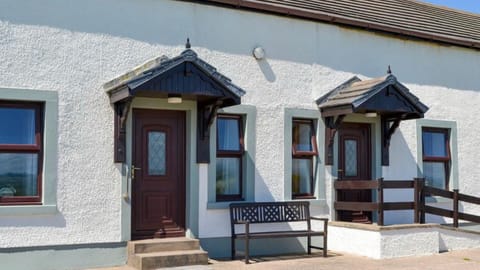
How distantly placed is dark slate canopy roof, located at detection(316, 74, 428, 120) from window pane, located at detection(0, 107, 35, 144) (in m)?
5.55

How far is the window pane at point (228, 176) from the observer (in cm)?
1073

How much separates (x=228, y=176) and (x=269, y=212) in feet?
3.27

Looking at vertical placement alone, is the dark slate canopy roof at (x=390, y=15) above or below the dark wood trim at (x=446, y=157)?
above

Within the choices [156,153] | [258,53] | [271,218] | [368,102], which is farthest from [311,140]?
[156,153]

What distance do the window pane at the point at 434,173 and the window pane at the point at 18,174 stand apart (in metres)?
8.58

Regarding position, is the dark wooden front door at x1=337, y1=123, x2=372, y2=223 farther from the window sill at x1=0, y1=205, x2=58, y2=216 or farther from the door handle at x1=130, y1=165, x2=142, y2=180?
the window sill at x1=0, y1=205, x2=58, y2=216

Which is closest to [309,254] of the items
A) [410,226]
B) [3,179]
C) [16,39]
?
[410,226]

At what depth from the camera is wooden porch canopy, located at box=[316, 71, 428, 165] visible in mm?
11117

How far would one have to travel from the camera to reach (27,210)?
8.78 m

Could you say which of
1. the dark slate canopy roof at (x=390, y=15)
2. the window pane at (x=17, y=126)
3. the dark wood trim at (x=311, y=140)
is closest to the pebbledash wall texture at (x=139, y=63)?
the dark wood trim at (x=311, y=140)

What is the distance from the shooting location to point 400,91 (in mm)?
11445

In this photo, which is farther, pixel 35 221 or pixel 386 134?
pixel 386 134

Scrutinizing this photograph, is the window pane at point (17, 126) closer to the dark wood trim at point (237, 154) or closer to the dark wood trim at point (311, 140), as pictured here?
the dark wood trim at point (237, 154)

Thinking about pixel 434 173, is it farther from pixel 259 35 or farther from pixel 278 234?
pixel 259 35
